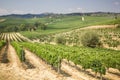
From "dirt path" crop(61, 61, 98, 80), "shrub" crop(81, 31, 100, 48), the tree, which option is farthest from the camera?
"shrub" crop(81, 31, 100, 48)

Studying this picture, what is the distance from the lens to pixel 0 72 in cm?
4369

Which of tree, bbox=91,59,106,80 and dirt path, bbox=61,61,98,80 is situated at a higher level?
tree, bbox=91,59,106,80

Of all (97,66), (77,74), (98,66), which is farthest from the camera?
(77,74)

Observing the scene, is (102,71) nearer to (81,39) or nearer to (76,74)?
(76,74)

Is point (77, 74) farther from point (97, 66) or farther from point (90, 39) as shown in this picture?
point (90, 39)

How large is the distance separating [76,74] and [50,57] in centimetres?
901

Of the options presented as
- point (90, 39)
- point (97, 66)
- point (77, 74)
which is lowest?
point (77, 74)

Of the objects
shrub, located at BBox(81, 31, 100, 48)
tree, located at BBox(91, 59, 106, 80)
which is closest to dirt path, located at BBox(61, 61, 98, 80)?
tree, located at BBox(91, 59, 106, 80)

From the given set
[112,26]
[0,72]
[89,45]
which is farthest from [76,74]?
[112,26]

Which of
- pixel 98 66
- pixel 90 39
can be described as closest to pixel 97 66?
pixel 98 66

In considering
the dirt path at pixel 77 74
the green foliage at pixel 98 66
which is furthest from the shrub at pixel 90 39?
the green foliage at pixel 98 66

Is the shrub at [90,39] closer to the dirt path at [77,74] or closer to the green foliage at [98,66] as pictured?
the dirt path at [77,74]

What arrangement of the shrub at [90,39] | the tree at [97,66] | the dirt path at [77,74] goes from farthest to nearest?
the shrub at [90,39] < the dirt path at [77,74] < the tree at [97,66]

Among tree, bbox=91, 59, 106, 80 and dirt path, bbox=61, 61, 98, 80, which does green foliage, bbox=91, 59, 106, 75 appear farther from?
dirt path, bbox=61, 61, 98, 80
